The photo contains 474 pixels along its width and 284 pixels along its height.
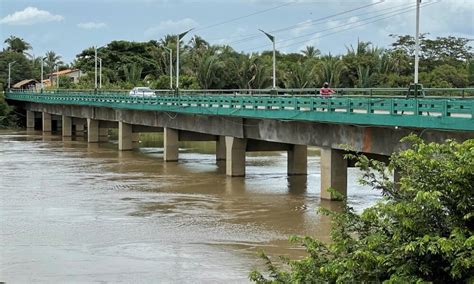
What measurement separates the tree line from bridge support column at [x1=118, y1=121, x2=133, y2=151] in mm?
18258

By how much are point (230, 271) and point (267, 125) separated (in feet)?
51.6

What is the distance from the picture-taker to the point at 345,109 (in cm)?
2383

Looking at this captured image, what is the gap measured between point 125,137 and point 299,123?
80.1 feet

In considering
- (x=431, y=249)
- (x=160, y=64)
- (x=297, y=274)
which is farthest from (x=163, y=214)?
(x=160, y=64)

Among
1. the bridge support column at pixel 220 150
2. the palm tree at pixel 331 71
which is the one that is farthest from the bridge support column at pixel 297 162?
the palm tree at pixel 331 71

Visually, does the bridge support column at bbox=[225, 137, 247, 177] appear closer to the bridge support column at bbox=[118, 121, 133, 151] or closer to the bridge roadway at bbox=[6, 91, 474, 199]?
the bridge roadway at bbox=[6, 91, 474, 199]

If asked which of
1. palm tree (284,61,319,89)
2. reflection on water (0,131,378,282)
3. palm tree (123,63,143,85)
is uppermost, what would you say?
palm tree (123,63,143,85)

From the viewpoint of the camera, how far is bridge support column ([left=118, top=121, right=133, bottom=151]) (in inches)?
1966

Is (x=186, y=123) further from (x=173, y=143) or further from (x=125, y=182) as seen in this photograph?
(x=125, y=182)

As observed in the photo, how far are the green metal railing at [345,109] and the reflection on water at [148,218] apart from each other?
10.00ft

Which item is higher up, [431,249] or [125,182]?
[431,249]

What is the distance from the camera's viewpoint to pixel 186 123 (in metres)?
40.1

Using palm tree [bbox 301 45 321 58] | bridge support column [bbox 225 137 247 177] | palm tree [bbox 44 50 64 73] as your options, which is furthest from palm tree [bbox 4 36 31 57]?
bridge support column [bbox 225 137 247 177]

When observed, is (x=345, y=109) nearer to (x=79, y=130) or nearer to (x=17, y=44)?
(x=79, y=130)
